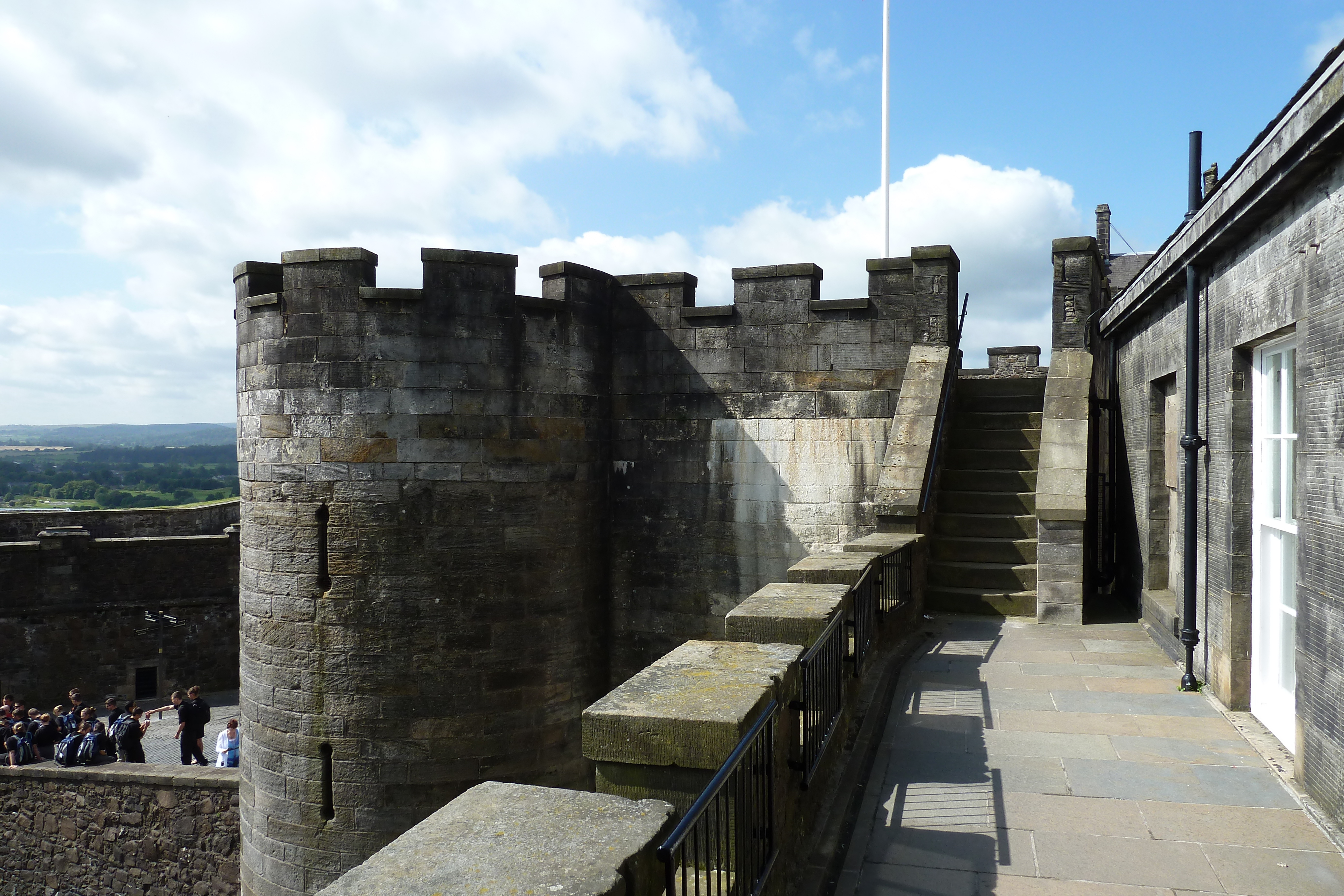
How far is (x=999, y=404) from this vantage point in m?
11.8

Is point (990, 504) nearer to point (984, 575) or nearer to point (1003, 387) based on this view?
point (984, 575)

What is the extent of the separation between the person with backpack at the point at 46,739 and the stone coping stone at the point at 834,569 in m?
15.2

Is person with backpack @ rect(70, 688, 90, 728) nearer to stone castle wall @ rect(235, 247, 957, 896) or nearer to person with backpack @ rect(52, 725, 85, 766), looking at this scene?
person with backpack @ rect(52, 725, 85, 766)

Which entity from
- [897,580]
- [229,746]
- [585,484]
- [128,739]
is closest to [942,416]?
[897,580]

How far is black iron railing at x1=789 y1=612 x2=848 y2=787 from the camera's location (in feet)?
14.6

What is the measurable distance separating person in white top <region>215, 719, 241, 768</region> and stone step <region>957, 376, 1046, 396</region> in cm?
1268

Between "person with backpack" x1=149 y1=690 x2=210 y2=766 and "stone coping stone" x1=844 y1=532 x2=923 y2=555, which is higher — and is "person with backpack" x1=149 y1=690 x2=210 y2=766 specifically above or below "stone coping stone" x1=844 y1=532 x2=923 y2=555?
below

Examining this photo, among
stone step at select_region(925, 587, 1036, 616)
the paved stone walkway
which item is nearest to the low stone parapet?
the paved stone walkway

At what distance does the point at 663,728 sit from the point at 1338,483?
344cm

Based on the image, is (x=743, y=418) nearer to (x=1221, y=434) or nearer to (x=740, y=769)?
(x=1221, y=434)

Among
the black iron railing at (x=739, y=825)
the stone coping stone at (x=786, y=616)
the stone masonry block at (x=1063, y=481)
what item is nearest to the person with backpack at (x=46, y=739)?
the stone coping stone at (x=786, y=616)

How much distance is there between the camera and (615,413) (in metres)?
11.8

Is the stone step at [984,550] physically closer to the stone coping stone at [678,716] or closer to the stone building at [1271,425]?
the stone building at [1271,425]

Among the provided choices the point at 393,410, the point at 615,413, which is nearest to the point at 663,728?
the point at 393,410
